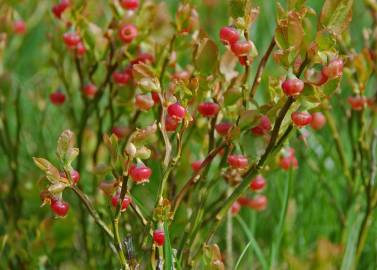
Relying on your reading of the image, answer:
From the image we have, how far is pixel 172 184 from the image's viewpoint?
4.58 feet

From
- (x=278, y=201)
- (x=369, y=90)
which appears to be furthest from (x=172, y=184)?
(x=369, y=90)

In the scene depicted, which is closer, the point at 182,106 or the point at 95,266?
the point at 182,106

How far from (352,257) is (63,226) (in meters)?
0.57

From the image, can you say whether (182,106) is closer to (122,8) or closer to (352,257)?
(122,8)

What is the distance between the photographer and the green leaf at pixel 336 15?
1050 mm

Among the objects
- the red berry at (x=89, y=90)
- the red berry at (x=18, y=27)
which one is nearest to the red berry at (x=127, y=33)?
the red berry at (x=89, y=90)

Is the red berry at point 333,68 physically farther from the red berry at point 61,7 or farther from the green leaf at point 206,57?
the red berry at point 61,7

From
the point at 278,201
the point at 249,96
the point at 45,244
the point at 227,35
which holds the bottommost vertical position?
the point at 278,201

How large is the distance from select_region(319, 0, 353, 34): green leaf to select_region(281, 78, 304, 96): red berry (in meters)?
0.09

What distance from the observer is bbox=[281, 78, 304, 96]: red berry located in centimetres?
102

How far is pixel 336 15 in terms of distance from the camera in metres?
1.06

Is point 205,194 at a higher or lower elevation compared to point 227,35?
lower

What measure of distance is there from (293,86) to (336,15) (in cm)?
13

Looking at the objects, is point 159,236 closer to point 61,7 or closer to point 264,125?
point 264,125
